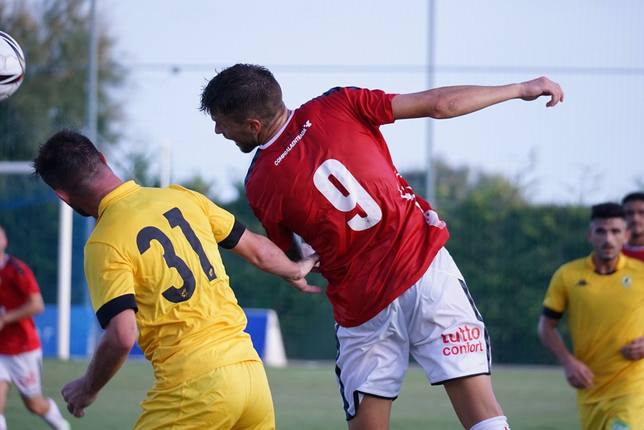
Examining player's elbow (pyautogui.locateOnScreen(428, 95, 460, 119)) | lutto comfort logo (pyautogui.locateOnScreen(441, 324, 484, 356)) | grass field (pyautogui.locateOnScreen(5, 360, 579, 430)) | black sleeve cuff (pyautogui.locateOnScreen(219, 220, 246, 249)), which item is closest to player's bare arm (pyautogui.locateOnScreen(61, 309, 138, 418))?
black sleeve cuff (pyautogui.locateOnScreen(219, 220, 246, 249))

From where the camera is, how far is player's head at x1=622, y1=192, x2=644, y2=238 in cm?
798

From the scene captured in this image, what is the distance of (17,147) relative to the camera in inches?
823

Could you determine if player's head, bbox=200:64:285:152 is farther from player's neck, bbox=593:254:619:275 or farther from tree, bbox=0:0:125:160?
tree, bbox=0:0:125:160

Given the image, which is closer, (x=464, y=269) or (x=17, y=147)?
(x=464, y=269)

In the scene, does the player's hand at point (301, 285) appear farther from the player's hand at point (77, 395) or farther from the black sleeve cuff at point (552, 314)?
the black sleeve cuff at point (552, 314)

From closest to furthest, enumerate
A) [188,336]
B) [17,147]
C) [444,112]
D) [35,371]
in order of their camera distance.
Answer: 1. [188,336]
2. [444,112]
3. [35,371]
4. [17,147]

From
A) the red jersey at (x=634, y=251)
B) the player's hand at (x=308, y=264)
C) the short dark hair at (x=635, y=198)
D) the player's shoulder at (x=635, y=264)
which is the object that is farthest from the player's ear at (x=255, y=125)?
the short dark hair at (x=635, y=198)

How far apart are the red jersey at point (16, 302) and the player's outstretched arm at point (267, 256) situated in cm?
470

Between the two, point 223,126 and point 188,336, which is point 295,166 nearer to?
point 223,126

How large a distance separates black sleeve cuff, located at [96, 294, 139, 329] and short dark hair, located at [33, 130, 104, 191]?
591 mm

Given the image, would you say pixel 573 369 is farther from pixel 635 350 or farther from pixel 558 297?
pixel 558 297

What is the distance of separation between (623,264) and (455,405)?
309cm

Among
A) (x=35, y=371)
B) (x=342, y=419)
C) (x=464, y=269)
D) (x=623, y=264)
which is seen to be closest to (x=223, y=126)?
(x=623, y=264)

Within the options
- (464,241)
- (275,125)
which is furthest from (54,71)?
(275,125)
